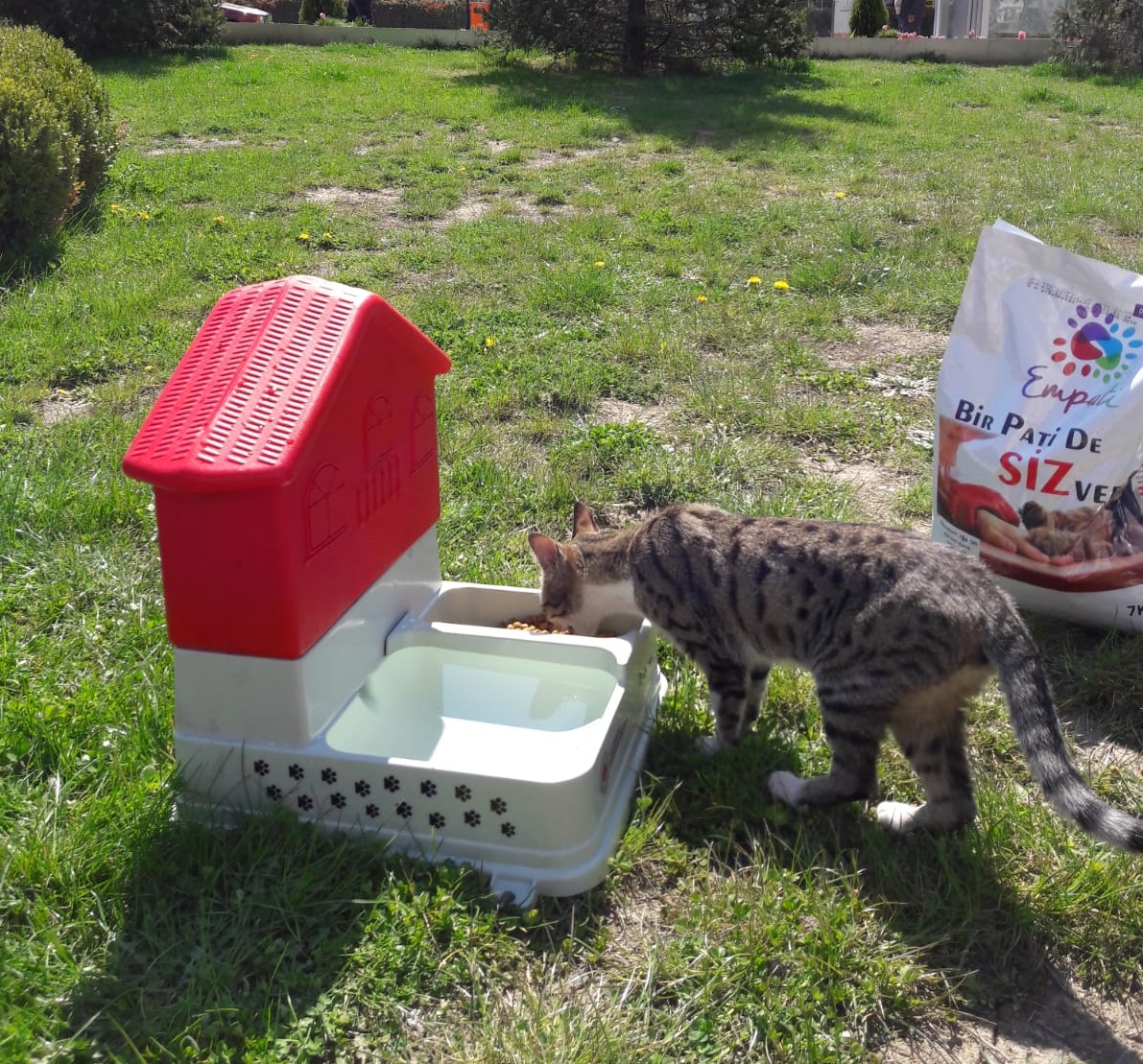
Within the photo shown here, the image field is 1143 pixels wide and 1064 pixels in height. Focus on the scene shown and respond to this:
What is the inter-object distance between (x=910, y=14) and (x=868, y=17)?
790cm

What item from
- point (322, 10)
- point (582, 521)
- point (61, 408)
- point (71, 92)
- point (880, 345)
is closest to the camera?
point (582, 521)

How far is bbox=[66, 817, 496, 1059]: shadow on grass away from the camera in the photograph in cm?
230

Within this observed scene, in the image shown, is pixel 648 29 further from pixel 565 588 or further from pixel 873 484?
pixel 565 588

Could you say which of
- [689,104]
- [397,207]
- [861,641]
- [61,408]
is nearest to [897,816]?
[861,641]

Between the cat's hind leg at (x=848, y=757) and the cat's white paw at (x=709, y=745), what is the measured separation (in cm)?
33

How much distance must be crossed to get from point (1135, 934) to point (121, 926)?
8.00 ft

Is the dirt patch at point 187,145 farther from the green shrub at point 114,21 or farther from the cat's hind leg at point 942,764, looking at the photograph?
the cat's hind leg at point 942,764

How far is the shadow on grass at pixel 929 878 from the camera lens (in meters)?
2.46

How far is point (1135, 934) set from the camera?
102 inches

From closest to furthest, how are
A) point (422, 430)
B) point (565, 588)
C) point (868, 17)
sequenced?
point (422, 430), point (565, 588), point (868, 17)

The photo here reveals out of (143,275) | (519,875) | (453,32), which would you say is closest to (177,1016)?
(519,875)

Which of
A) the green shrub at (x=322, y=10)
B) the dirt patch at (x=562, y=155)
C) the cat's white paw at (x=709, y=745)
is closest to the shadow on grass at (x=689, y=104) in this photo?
the dirt patch at (x=562, y=155)

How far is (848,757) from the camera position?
9.46ft

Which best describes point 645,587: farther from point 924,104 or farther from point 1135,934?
point 924,104
